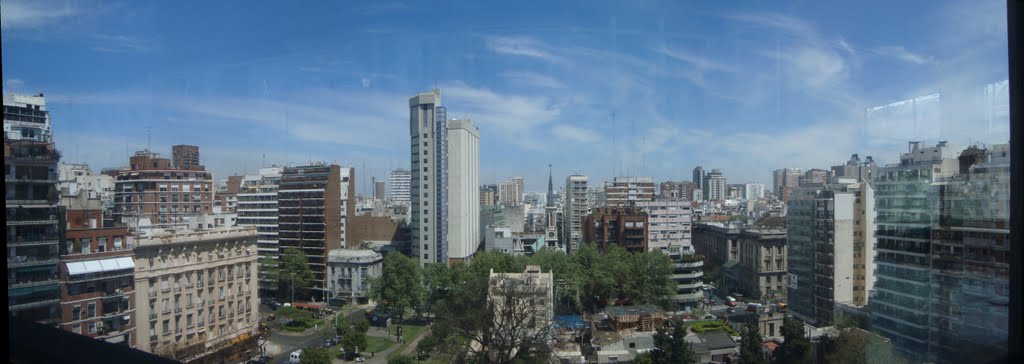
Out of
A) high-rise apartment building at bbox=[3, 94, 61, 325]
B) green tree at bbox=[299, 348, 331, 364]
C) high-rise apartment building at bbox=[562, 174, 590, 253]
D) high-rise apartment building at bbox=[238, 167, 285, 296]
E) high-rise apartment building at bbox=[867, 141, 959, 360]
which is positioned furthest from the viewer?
high-rise apartment building at bbox=[562, 174, 590, 253]

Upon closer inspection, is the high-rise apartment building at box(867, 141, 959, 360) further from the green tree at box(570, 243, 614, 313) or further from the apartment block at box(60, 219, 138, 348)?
the apartment block at box(60, 219, 138, 348)

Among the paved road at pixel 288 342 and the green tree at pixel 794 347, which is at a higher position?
the green tree at pixel 794 347

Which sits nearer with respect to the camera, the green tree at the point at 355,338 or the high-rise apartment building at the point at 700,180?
the green tree at the point at 355,338

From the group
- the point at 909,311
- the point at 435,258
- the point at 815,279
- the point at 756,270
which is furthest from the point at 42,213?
the point at 756,270

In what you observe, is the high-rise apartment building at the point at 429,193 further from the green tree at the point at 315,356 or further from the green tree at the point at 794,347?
the green tree at the point at 794,347

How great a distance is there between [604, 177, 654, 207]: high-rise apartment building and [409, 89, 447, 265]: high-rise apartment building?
2.04 m

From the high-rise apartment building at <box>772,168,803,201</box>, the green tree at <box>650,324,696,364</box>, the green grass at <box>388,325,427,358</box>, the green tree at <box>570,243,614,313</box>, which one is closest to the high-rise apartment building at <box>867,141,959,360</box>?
the high-rise apartment building at <box>772,168,803,201</box>

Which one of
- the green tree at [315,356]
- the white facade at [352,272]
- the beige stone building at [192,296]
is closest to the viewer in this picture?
the green tree at [315,356]

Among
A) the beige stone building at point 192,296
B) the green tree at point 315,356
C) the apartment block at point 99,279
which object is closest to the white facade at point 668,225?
the green tree at point 315,356

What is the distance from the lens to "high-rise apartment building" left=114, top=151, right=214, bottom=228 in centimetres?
424

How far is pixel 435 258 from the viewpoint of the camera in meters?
5.70

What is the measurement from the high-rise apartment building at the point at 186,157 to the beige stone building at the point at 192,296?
61 cm

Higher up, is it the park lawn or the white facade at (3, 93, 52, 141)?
the white facade at (3, 93, 52, 141)

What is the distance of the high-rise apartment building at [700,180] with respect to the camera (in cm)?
451
